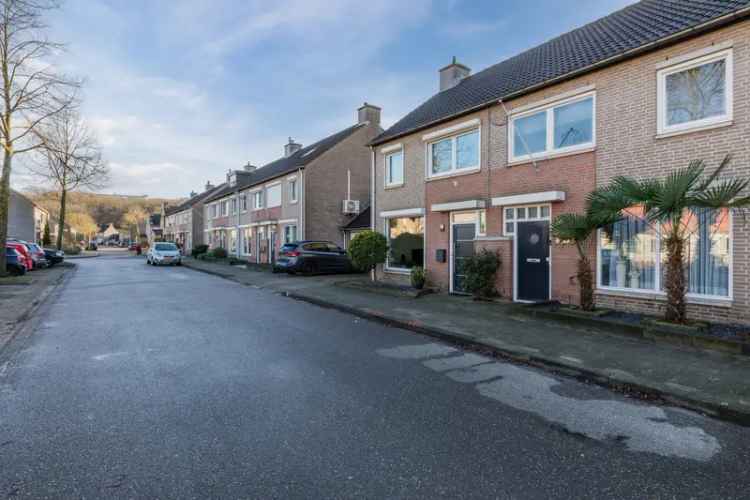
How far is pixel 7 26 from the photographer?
1560 centimetres

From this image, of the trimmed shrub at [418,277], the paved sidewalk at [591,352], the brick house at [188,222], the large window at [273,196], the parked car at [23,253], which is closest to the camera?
the paved sidewalk at [591,352]

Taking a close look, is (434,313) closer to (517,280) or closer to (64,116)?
(517,280)

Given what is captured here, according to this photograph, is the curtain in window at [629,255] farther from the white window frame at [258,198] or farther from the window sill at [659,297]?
the white window frame at [258,198]

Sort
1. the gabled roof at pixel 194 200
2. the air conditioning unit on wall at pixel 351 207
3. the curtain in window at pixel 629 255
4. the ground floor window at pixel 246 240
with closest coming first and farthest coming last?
the curtain in window at pixel 629 255 < the air conditioning unit on wall at pixel 351 207 < the ground floor window at pixel 246 240 < the gabled roof at pixel 194 200

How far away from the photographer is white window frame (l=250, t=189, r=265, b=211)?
1181 inches

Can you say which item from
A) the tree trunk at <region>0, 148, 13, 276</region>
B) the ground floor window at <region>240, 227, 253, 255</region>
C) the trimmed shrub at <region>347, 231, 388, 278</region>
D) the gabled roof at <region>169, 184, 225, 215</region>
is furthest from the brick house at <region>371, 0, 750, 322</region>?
the gabled roof at <region>169, 184, 225, 215</region>

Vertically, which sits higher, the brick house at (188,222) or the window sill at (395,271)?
the brick house at (188,222)

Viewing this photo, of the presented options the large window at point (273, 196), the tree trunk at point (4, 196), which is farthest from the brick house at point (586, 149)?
the tree trunk at point (4, 196)

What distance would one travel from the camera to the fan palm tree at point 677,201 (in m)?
6.63

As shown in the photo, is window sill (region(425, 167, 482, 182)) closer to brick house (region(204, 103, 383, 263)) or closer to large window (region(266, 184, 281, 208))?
brick house (region(204, 103, 383, 263))

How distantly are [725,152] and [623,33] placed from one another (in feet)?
14.8

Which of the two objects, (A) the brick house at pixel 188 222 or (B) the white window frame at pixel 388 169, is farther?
(A) the brick house at pixel 188 222

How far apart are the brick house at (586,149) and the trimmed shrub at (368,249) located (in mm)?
824

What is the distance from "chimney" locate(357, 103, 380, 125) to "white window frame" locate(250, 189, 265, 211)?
8.75 meters
